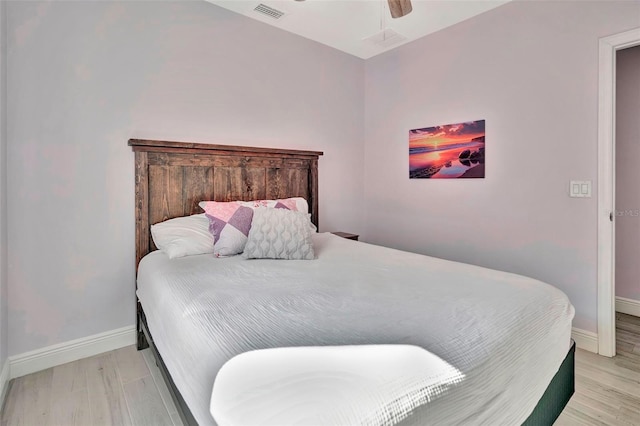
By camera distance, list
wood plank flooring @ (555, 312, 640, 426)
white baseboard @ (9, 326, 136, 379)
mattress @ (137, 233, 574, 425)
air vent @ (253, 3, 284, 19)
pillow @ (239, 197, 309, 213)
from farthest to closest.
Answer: air vent @ (253, 3, 284, 19), pillow @ (239, 197, 309, 213), white baseboard @ (9, 326, 136, 379), wood plank flooring @ (555, 312, 640, 426), mattress @ (137, 233, 574, 425)

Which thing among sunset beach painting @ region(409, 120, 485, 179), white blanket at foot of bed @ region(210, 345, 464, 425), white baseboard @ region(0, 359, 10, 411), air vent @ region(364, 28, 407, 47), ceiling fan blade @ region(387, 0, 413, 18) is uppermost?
air vent @ region(364, 28, 407, 47)

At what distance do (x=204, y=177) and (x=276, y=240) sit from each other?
0.97 metres

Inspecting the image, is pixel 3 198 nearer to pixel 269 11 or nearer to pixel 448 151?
pixel 269 11

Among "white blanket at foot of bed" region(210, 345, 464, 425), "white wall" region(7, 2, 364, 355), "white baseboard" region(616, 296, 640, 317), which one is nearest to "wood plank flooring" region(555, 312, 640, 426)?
"white baseboard" region(616, 296, 640, 317)

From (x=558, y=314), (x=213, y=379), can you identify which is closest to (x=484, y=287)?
(x=558, y=314)

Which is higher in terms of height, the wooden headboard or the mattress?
the wooden headboard

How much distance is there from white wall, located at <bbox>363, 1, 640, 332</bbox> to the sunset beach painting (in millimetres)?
65

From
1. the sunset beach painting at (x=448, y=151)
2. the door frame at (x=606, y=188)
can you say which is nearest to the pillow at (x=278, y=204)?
the sunset beach painting at (x=448, y=151)

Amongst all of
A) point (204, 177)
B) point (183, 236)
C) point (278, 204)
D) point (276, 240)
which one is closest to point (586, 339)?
point (276, 240)

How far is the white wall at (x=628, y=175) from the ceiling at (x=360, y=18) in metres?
1.39

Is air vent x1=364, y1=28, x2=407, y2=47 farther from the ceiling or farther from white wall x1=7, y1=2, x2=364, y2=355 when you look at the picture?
white wall x1=7, y1=2, x2=364, y2=355

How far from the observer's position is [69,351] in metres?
2.14

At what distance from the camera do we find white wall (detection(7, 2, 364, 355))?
6.49 feet

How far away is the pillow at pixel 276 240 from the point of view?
2064mm
